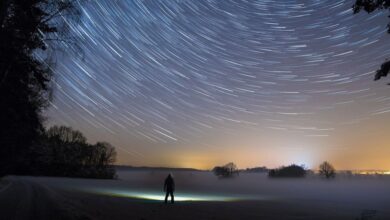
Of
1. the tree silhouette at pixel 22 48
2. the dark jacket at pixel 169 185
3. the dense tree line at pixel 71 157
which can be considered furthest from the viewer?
the dense tree line at pixel 71 157

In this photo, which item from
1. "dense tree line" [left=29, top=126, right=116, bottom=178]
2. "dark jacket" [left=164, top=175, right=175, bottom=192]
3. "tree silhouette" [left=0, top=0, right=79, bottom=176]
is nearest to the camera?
"tree silhouette" [left=0, top=0, right=79, bottom=176]

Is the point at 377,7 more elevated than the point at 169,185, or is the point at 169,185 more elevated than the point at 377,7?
the point at 377,7

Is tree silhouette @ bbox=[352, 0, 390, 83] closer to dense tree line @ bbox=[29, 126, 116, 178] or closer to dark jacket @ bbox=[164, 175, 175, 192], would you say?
dark jacket @ bbox=[164, 175, 175, 192]

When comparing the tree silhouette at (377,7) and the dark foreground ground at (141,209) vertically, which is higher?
the tree silhouette at (377,7)

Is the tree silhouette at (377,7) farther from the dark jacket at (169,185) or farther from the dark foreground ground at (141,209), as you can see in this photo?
the dark jacket at (169,185)

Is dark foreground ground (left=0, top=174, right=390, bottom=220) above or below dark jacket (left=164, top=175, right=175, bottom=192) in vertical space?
below

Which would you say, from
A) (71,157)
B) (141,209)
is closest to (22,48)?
(141,209)

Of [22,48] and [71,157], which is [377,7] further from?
[71,157]

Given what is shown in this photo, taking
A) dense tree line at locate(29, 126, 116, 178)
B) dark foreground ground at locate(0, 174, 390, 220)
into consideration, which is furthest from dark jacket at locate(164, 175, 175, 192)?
dense tree line at locate(29, 126, 116, 178)

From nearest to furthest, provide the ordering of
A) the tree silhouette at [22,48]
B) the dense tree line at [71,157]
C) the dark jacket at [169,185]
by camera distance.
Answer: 1. the tree silhouette at [22,48]
2. the dark jacket at [169,185]
3. the dense tree line at [71,157]

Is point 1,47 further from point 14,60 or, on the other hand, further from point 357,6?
point 357,6

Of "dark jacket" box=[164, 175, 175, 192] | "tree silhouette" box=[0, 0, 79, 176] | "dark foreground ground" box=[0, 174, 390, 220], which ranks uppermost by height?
"tree silhouette" box=[0, 0, 79, 176]

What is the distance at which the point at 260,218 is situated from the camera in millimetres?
19703

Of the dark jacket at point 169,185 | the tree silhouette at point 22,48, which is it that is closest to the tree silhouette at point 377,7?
the tree silhouette at point 22,48
